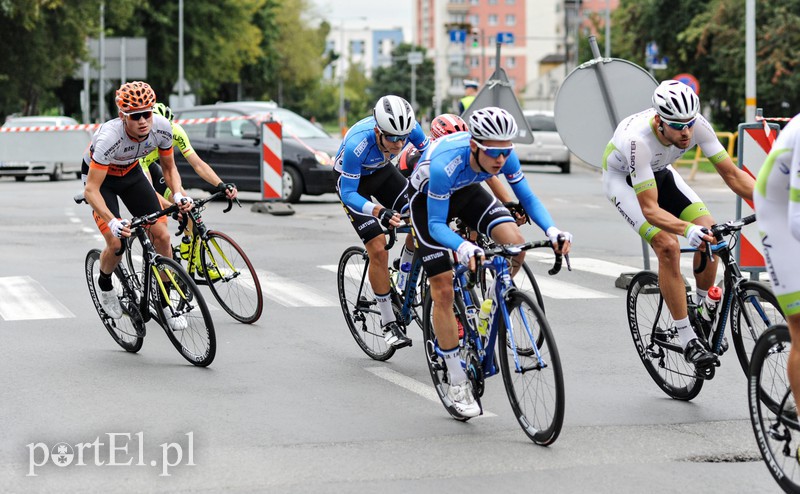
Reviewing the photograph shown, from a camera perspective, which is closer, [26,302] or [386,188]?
[386,188]

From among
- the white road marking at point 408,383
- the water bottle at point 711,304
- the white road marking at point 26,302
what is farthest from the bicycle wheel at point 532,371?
the white road marking at point 26,302

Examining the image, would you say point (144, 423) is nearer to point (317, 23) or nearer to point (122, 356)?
point (122, 356)

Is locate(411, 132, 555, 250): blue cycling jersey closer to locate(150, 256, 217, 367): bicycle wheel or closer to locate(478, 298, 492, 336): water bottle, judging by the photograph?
locate(478, 298, 492, 336): water bottle

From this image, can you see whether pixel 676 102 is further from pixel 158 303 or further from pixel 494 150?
pixel 158 303

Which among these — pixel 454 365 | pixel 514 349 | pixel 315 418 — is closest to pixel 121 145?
pixel 315 418

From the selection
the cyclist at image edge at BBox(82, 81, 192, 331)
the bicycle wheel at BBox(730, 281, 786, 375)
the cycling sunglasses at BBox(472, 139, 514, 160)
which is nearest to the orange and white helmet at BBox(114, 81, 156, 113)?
the cyclist at image edge at BBox(82, 81, 192, 331)

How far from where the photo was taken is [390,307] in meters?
8.69

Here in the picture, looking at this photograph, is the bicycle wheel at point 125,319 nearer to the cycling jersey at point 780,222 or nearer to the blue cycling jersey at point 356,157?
the blue cycling jersey at point 356,157

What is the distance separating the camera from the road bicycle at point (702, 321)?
22.2 feet

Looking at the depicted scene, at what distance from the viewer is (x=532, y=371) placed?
6.34 metres

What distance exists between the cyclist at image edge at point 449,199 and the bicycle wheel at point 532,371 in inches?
14.4

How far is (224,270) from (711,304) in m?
4.58

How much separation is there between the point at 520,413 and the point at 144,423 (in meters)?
1.95

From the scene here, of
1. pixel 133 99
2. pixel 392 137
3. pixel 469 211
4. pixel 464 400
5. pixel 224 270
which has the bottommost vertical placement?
pixel 464 400
